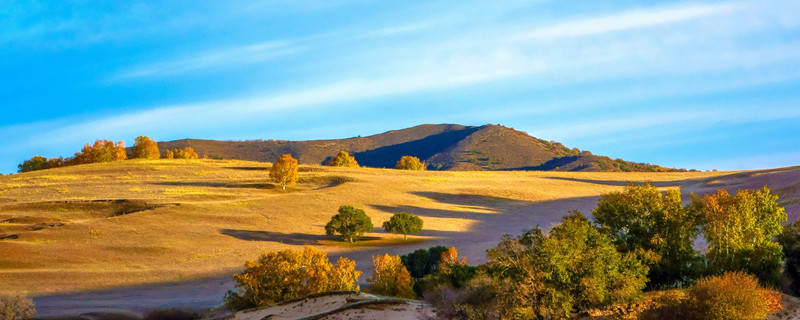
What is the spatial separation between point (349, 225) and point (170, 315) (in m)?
22.4

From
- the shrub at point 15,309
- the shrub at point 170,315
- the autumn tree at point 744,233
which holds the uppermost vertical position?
the autumn tree at point 744,233

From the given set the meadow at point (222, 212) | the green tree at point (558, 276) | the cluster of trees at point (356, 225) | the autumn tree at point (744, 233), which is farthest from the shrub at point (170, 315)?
the cluster of trees at point (356, 225)

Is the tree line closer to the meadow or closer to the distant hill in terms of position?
the meadow

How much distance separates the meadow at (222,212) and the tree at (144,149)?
12956 mm

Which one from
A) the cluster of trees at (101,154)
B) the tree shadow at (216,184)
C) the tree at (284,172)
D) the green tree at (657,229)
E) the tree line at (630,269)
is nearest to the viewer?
the tree line at (630,269)

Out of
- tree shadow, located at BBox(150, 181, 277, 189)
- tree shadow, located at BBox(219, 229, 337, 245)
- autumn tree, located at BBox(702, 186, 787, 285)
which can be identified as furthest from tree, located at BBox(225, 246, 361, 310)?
tree shadow, located at BBox(150, 181, 277, 189)

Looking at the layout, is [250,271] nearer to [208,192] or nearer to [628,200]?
[628,200]

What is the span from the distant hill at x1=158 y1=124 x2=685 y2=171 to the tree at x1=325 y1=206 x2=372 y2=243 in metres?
104

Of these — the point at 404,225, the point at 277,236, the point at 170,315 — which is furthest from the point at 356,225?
the point at 170,315

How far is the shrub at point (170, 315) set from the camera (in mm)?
25406

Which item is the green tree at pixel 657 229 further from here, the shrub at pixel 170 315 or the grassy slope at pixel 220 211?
the shrub at pixel 170 315

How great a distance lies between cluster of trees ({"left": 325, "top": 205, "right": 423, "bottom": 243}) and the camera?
155 ft

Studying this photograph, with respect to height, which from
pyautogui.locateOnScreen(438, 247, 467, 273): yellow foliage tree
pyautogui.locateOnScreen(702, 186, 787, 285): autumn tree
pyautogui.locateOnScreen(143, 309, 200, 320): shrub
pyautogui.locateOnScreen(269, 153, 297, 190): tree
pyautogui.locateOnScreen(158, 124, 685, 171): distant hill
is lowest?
pyautogui.locateOnScreen(143, 309, 200, 320): shrub

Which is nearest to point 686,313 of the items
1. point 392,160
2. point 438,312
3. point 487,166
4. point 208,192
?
point 438,312
